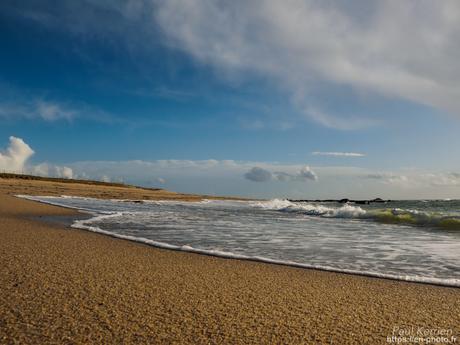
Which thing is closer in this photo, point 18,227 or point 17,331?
point 17,331

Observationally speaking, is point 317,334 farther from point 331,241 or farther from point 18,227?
point 18,227

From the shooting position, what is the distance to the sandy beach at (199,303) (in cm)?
402

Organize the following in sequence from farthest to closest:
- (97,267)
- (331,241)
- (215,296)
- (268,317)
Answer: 1. (331,241)
2. (97,267)
3. (215,296)
4. (268,317)

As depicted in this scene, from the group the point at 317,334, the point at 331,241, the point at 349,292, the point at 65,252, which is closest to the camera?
the point at 317,334

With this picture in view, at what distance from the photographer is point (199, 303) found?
5.10 meters

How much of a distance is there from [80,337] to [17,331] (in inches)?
27.9

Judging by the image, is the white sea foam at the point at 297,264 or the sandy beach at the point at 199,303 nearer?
the sandy beach at the point at 199,303

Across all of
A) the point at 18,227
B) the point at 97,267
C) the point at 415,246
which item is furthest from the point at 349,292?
the point at 18,227

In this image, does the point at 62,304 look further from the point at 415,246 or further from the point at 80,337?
the point at 415,246

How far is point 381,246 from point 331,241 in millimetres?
1646

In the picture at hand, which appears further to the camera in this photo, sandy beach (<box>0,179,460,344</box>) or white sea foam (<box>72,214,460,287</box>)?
white sea foam (<box>72,214,460,287</box>)

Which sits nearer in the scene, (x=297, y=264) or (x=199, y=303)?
(x=199, y=303)

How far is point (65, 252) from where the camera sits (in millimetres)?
8531

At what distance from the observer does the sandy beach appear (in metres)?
4.02
